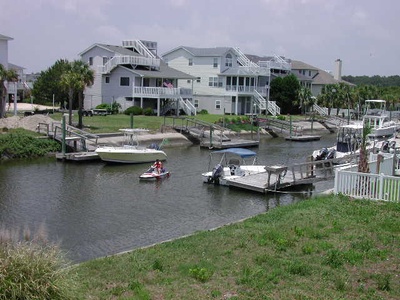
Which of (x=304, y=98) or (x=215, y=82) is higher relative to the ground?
(x=215, y=82)

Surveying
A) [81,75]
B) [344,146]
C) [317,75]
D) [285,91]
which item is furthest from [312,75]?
[344,146]

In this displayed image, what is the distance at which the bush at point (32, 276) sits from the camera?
9023 millimetres

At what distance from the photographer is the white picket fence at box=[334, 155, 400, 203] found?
21172 millimetres

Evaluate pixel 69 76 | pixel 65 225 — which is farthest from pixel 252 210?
pixel 69 76

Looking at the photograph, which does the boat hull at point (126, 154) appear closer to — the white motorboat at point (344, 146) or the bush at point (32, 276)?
the white motorboat at point (344, 146)

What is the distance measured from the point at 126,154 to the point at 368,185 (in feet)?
78.8

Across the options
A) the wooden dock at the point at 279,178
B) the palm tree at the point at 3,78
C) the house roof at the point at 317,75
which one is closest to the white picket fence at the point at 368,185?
the wooden dock at the point at 279,178

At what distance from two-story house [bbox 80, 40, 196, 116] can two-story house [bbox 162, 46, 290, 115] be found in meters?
7.29

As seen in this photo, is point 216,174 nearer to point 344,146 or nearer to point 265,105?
point 344,146

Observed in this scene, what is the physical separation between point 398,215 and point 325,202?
10.8ft

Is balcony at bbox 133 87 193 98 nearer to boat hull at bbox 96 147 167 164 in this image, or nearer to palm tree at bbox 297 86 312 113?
palm tree at bbox 297 86 312 113

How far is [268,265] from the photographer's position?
13602mm

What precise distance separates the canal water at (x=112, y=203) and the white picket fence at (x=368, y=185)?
17.6 feet

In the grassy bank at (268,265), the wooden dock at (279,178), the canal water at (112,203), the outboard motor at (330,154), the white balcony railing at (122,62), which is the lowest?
the canal water at (112,203)
